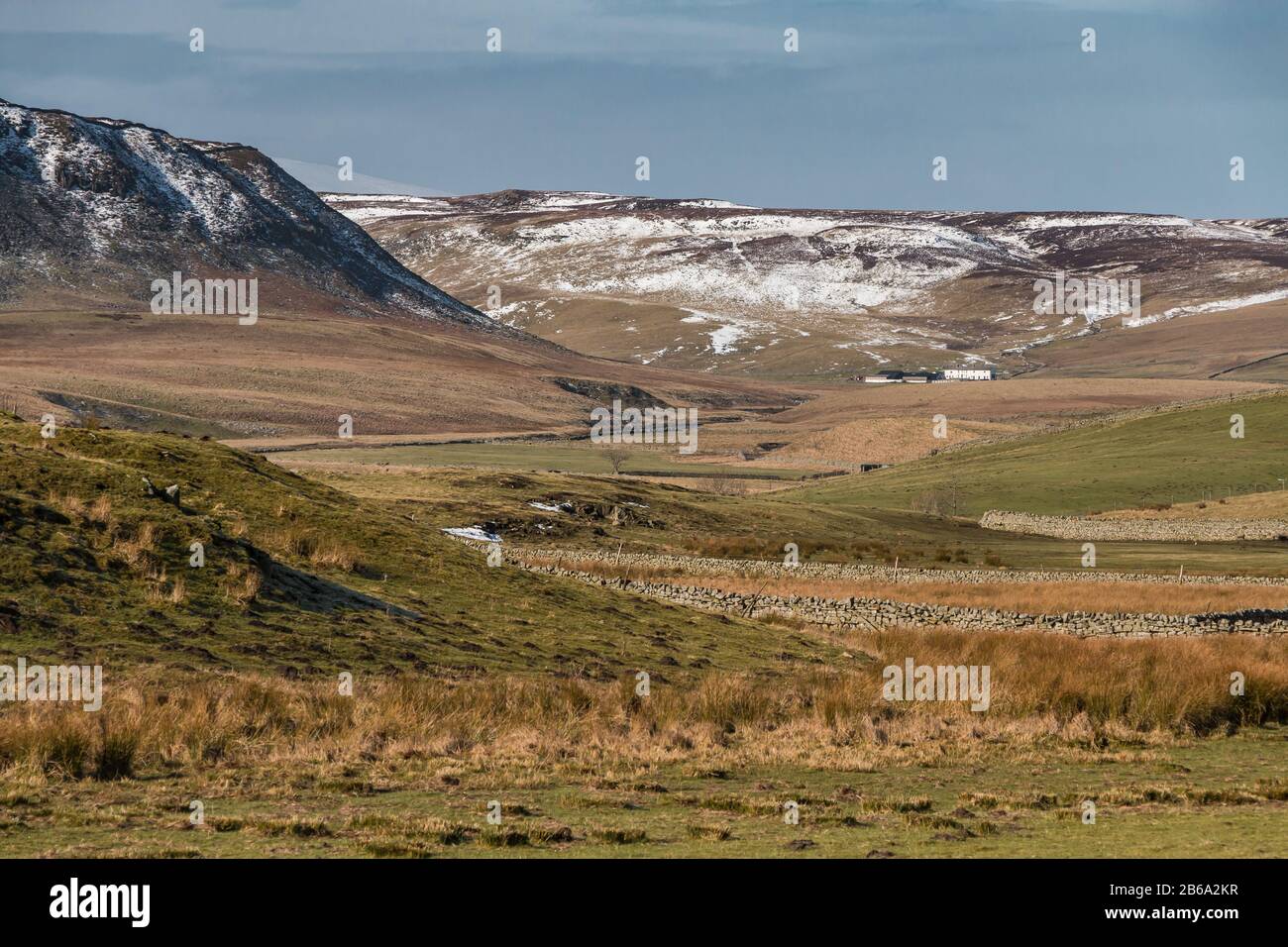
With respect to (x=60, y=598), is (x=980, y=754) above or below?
below

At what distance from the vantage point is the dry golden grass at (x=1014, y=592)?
1924 inches

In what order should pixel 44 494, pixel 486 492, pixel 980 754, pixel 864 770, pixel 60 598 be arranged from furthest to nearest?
pixel 486 492
pixel 44 494
pixel 60 598
pixel 980 754
pixel 864 770

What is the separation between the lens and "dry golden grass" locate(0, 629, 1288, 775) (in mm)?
18219

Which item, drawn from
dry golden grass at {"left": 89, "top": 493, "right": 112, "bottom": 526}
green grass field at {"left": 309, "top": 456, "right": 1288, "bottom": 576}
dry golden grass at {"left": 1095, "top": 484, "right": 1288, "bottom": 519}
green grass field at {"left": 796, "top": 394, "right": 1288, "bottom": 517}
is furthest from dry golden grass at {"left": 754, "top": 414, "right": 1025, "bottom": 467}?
dry golden grass at {"left": 89, "top": 493, "right": 112, "bottom": 526}

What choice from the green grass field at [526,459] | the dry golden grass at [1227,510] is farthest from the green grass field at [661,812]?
the green grass field at [526,459]

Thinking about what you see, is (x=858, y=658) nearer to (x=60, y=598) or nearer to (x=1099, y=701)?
(x=1099, y=701)

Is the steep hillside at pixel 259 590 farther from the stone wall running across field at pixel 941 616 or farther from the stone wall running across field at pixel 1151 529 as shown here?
the stone wall running across field at pixel 1151 529

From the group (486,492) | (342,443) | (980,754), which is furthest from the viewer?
(342,443)

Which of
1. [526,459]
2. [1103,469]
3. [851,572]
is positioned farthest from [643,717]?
[526,459]

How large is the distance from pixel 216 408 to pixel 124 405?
14.8 meters

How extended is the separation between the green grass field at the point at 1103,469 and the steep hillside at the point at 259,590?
75945 mm

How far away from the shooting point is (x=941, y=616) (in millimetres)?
45625
